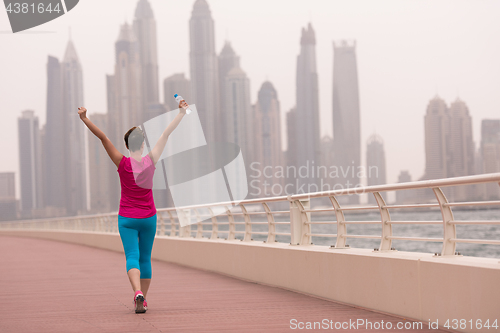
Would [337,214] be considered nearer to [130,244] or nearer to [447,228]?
[447,228]

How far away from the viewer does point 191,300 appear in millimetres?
8125

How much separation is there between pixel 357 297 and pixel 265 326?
1.57 m

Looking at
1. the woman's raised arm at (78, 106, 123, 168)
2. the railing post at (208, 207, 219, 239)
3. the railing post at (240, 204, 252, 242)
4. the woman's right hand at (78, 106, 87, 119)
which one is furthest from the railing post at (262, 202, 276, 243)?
the woman's right hand at (78, 106, 87, 119)

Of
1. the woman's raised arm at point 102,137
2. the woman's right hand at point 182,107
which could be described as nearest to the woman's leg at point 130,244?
the woman's raised arm at point 102,137

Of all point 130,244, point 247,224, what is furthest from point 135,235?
point 247,224

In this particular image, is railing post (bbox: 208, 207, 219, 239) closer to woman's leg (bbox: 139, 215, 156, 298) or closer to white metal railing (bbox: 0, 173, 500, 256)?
white metal railing (bbox: 0, 173, 500, 256)

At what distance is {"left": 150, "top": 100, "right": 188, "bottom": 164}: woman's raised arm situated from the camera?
6.86m

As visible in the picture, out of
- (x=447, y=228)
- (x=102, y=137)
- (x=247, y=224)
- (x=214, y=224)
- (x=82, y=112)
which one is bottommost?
(x=214, y=224)

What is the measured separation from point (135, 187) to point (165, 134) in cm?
63

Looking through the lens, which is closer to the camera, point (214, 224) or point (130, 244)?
point (130, 244)

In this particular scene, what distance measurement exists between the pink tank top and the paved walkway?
3.55ft

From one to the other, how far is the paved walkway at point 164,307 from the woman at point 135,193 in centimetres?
53

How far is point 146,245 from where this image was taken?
7.02m

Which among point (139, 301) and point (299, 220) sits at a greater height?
point (299, 220)
